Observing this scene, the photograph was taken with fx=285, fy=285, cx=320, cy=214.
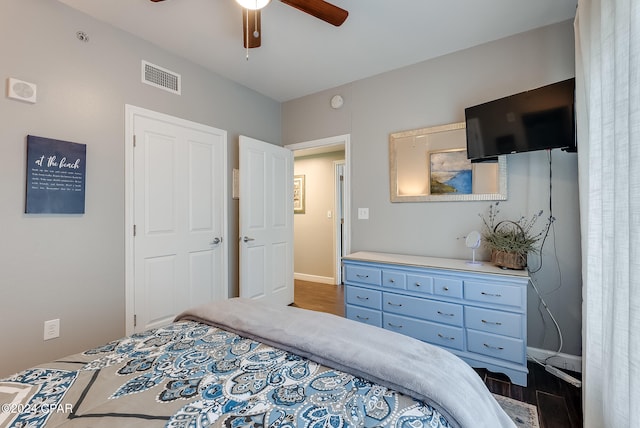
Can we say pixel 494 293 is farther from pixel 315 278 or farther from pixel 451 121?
pixel 315 278

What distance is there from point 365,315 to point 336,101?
2289mm

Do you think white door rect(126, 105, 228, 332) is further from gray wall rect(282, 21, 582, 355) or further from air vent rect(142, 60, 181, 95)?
gray wall rect(282, 21, 582, 355)

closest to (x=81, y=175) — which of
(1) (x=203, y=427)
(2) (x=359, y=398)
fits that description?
(1) (x=203, y=427)

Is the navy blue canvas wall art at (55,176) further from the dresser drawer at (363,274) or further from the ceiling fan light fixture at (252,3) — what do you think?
the dresser drawer at (363,274)

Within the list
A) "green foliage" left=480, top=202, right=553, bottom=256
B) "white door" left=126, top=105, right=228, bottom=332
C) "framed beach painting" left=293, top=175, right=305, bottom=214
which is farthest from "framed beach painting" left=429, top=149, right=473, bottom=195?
"framed beach painting" left=293, top=175, right=305, bottom=214

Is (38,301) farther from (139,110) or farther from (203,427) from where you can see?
(203,427)

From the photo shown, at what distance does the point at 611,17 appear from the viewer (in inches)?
42.0

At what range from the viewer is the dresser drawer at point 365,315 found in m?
2.45

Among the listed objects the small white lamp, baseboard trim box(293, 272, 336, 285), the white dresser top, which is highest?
the small white lamp

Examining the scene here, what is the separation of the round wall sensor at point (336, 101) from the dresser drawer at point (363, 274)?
1.82 m

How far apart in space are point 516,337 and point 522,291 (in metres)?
0.32

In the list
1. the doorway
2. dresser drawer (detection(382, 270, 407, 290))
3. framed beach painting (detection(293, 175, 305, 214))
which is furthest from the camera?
framed beach painting (detection(293, 175, 305, 214))

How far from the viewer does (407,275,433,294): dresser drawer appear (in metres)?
2.22

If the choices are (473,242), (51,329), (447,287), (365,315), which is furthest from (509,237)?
(51,329)
